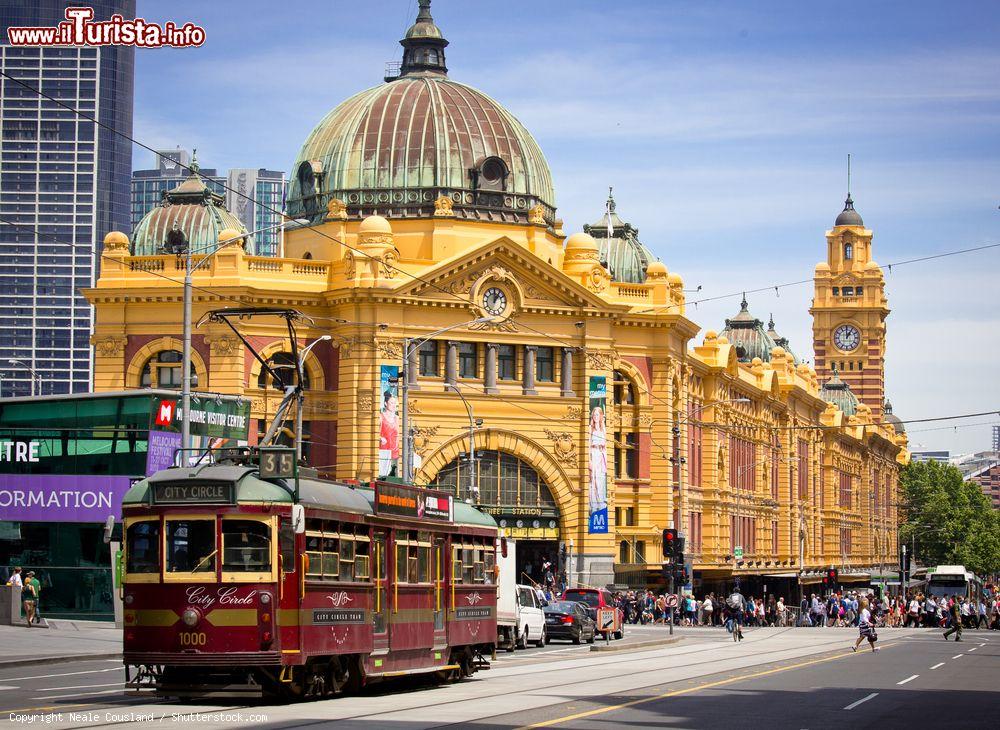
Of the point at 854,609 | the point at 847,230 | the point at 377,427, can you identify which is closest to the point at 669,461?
the point at 854,609

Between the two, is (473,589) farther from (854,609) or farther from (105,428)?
(854,609)

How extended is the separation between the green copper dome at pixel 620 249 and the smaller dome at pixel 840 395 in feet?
229

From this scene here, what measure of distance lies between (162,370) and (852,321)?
4863 inches

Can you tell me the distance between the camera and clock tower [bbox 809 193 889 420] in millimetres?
187875

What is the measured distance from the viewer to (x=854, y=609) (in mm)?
81500

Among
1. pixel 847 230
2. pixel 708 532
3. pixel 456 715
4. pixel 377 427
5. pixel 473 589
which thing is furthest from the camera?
pixel 847 230

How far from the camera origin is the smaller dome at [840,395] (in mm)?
167875

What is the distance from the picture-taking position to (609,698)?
Answer: 27.9 metres

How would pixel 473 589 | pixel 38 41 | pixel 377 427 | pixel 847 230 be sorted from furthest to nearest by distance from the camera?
pixel 847 230 < pixel 377 427 < pixel 38 41 < pixel 473 589

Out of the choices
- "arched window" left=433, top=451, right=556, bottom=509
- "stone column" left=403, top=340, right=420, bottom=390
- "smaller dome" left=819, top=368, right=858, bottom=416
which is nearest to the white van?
"arched window" left=433, top=451, right=556, bottom=509

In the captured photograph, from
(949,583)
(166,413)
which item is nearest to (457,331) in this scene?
(166,413)

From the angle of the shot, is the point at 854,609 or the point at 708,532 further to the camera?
the point at 708,532

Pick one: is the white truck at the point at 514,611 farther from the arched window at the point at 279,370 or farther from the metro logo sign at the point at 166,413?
the arched window at the point at 279,370

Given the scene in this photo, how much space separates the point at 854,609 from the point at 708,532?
51.8 feet
